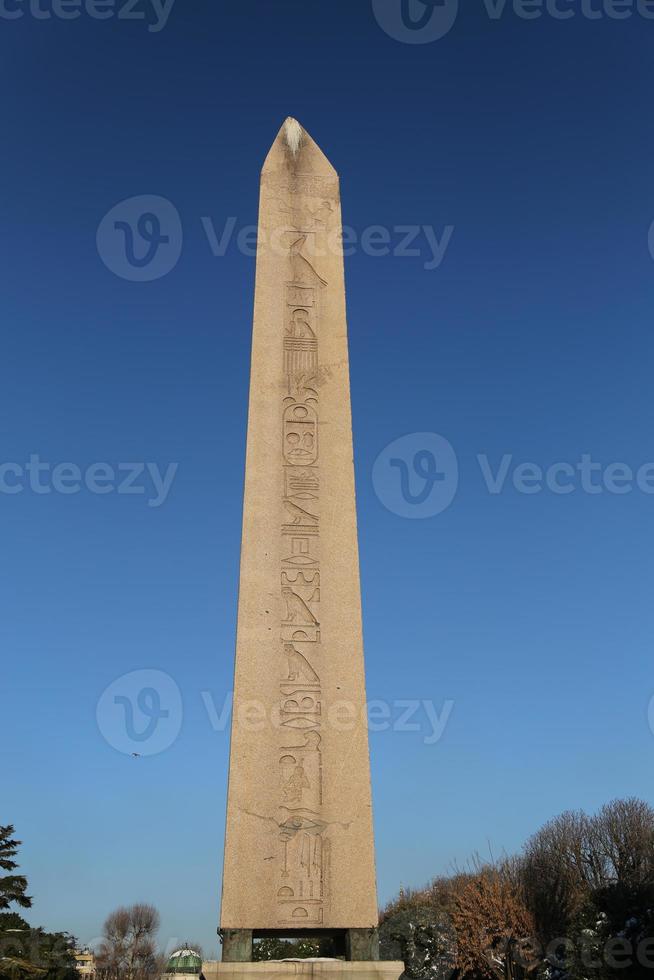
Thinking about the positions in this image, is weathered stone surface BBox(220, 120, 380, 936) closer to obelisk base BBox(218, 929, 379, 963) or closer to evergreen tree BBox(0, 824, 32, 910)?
obelisk base BBox(218, 929, 379, 963)

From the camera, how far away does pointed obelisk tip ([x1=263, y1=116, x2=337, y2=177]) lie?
787cm

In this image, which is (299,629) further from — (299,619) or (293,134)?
(293,134)

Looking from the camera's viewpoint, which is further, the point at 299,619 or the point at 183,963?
the point at 183,963

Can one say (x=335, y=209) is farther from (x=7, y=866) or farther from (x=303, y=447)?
(x=7, y=866)

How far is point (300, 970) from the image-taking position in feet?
17.0

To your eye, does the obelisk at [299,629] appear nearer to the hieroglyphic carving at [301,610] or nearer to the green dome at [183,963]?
the hieroglyphic carving at [301,610]

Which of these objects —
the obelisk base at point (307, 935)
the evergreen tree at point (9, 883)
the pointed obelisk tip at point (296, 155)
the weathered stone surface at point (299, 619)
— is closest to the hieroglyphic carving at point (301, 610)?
the weathered stone surface at point (299, 619)

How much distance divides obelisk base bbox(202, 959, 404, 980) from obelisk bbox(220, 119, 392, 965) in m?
0.08

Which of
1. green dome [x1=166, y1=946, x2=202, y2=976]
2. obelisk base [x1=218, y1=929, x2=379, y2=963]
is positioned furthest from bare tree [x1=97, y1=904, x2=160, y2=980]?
obelisk base [x1=218, y1=929, x2=379, y2=963]

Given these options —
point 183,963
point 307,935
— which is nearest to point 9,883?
point 307,935

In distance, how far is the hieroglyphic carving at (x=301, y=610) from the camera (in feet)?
17.5

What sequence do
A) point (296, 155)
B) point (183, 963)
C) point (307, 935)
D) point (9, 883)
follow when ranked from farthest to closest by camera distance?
point (183, 963) → point (9, 883) → point (296, 155) → point (307, 935)

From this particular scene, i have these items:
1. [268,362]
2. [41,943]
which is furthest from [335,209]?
[41,943]

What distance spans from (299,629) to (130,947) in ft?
185
